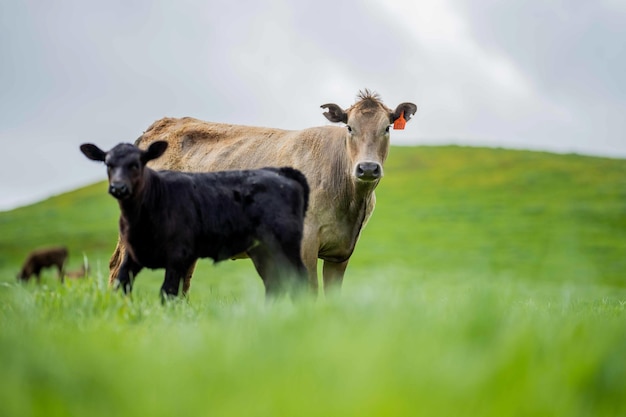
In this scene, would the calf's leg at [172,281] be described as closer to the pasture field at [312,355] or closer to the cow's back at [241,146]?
the pasture field at [312,355]

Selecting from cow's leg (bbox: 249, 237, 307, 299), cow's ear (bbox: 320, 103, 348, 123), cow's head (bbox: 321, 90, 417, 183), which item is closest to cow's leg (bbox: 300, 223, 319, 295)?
cow's head (bbox: 321, 90, 417, 183)

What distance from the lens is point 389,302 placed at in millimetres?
4445

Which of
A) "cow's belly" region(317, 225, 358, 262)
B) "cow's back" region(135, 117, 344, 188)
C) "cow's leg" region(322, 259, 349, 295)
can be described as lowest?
"cow's leg" region(322, 259, 349, 295)

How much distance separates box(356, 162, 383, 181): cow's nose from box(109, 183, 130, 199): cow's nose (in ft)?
11.5

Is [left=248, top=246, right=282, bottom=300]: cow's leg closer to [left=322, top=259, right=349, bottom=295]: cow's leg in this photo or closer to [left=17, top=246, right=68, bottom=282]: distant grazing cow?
[left=322, top=259, right=349, bottom=295]: cow's leg

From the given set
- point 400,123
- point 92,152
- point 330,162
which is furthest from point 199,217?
point 400,123

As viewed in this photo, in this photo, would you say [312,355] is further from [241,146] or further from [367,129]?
[241,146]

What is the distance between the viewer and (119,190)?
5.98m

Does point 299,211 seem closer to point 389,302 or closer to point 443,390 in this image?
point 389,302

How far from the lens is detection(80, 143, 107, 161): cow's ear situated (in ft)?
21.7

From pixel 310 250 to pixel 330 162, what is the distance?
4.31ft

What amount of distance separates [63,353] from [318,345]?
1161 mm

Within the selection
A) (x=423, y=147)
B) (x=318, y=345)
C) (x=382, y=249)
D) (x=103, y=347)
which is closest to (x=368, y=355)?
(x=318, y=345)

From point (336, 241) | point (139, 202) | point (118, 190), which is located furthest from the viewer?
point (336, 241)
